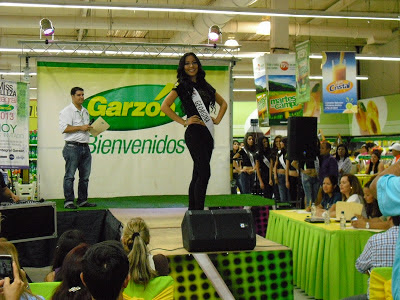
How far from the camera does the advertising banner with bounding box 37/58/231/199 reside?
7.95 metres

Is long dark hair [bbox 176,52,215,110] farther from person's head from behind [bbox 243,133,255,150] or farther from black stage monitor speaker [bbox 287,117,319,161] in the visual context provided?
person's head from behind [bbox 243,133,255,150]

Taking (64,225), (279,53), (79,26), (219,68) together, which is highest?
(79,26)

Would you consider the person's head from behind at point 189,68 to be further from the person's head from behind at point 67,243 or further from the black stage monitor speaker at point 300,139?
the black stage monitor speaker at point 300,139

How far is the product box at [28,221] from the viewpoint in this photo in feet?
18.7

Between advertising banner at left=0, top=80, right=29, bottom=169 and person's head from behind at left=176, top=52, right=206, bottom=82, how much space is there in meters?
4.06

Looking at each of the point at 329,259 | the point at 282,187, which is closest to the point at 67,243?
the point at 329,259

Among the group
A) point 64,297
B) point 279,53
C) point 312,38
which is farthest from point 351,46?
point 64,297

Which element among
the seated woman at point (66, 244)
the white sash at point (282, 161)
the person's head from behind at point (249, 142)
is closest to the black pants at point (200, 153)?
the seated woman at point (66, 244)

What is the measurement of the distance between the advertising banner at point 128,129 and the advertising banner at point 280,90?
10.1 feet

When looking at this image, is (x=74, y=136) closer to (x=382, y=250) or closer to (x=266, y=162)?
(x=382, y=250)

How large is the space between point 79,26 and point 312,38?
30.1ft

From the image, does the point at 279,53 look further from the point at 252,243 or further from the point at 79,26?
the point at 252,243

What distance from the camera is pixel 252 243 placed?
368 centimetres

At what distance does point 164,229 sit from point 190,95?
1.09 m
